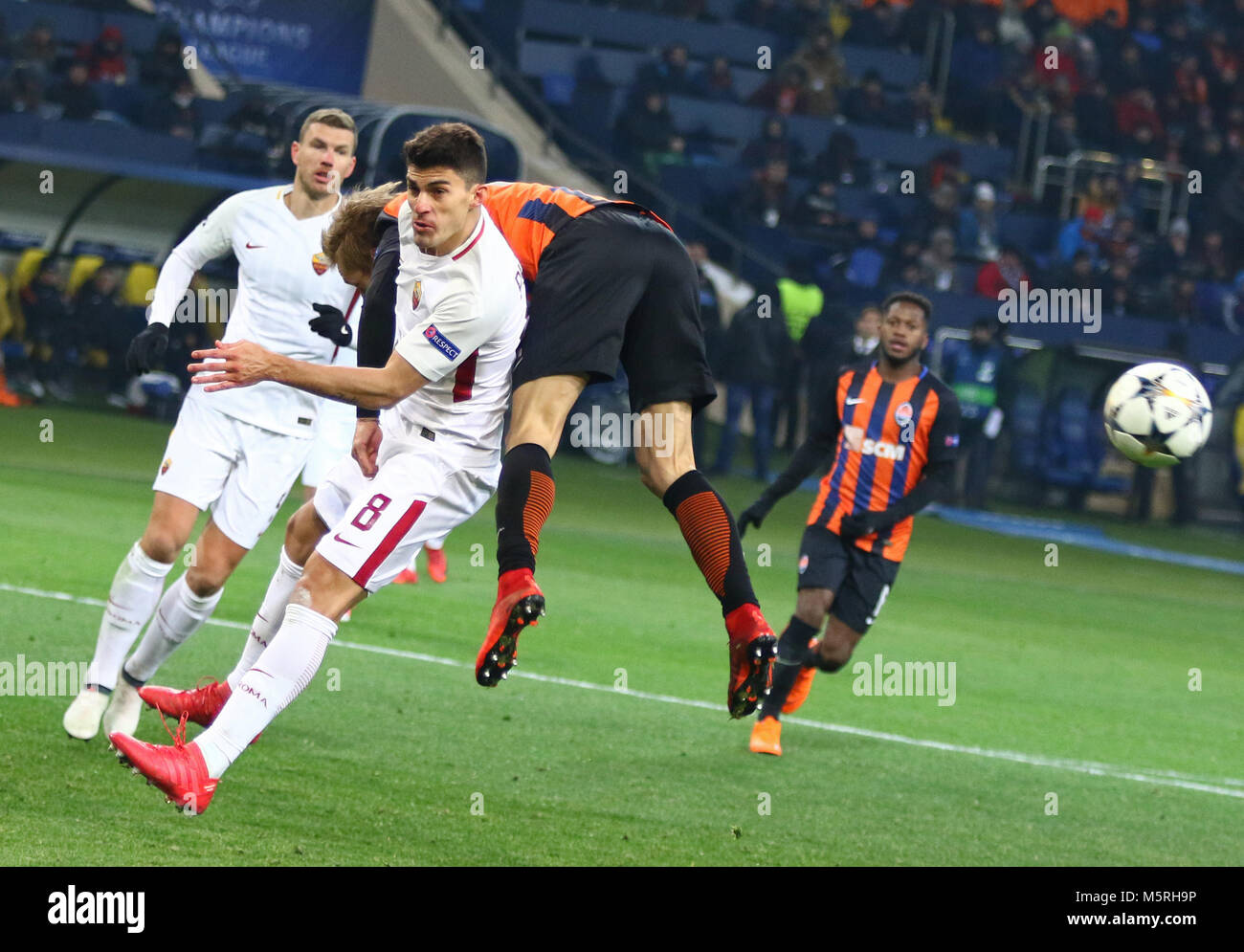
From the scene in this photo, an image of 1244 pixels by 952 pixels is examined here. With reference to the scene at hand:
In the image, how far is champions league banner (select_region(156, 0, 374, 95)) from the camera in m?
21.5

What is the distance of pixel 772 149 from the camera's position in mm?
23594

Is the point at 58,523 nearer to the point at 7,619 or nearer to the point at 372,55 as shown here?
the point at 7,619

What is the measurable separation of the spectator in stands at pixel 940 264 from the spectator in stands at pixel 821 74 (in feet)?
11.4

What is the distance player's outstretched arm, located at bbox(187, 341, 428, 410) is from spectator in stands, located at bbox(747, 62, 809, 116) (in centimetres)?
2066

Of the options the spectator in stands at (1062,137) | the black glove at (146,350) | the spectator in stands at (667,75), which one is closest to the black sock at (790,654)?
the black glove at (146,350)

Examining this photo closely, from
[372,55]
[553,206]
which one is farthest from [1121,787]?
[372,55]

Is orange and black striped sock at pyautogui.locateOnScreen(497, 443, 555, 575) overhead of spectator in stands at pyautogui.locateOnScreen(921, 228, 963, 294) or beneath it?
beneath

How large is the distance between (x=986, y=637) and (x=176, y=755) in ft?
26.5

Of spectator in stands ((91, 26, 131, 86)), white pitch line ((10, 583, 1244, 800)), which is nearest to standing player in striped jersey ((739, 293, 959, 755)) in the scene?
white pitch line ((10, 583, 1244, 800))

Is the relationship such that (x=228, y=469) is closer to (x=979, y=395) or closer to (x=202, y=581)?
(x=202, y=581)

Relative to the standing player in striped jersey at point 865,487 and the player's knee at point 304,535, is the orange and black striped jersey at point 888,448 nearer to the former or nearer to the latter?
the standing player in striped jersey at point 865,487

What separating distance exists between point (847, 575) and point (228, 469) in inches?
118

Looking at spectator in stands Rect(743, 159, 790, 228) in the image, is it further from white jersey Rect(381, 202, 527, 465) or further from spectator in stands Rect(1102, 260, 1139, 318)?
white jersey Rect(381, 202, 527, 465)

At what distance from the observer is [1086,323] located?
22.5 meters
